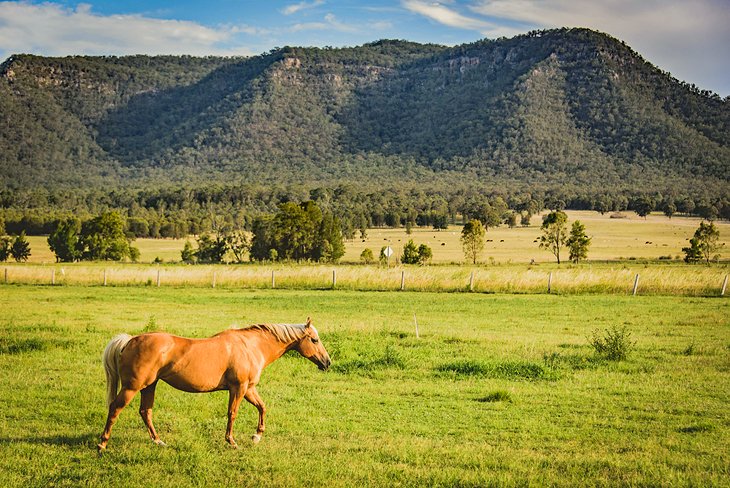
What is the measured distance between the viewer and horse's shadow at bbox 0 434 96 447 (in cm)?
960

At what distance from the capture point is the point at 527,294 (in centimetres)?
3734

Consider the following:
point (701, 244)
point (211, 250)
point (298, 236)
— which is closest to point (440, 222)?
point (211, 250)

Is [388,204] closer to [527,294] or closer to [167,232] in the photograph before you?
[167,232]

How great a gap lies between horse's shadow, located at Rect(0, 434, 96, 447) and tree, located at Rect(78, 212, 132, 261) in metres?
79.3

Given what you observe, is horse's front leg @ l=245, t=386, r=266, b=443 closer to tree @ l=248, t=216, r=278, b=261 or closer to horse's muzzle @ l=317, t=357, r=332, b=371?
horse's muzzle @ l=317, t=357, r=332, b=371

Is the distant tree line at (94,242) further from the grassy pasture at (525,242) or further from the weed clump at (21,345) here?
the weed clump at (21,345)

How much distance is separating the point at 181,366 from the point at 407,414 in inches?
178

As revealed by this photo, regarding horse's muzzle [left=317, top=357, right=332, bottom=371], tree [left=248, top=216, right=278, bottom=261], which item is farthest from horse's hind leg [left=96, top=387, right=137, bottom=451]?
tree [left=248, top=216, right=278, bottom=261]

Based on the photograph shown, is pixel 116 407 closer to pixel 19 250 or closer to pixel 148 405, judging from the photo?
pixel 148 405

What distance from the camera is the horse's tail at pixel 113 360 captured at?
9.21 metres

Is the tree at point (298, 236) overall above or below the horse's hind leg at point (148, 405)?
below

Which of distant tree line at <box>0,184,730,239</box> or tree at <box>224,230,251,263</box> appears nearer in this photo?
tree at <box>224,230,251,263</box>

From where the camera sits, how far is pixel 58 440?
9.78 m

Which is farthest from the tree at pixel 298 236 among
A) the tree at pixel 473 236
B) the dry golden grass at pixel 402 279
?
the dry golden grass at pixel 402 279
